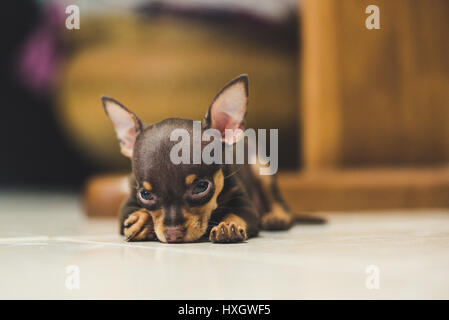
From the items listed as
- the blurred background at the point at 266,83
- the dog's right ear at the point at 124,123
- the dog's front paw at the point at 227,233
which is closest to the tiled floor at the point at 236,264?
the dog's front paw at the point at 227,233

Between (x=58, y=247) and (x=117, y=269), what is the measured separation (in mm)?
414

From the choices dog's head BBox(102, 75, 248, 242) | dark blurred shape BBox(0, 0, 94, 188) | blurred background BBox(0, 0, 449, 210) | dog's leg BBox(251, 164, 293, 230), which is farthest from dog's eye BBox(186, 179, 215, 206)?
dark blurred shape BBox(0, 0, 94, 188)

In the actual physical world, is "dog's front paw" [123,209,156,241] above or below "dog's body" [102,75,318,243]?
below

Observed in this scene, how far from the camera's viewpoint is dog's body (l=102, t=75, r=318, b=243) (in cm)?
136

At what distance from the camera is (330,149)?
2.94 metres

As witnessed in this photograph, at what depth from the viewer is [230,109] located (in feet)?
4.72

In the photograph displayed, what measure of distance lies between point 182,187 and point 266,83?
248 centimetres

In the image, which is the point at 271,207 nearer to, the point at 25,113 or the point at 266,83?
the point at 266,83

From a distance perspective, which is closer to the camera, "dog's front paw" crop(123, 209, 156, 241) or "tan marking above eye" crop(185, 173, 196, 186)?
"tan marking above eye" crop(185, 173, 196, 186)

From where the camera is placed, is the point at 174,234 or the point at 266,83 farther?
the point at 266,83

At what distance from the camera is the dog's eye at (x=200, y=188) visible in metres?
1.38

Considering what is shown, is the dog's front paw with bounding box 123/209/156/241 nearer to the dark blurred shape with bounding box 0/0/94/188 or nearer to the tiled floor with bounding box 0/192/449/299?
the tiled floor with bounding box 0/192/449/299

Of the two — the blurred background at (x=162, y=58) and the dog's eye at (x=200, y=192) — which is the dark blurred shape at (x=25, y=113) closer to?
the blurred background at (x=162, y=58)

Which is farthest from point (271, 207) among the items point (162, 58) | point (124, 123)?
point (162, 58)
